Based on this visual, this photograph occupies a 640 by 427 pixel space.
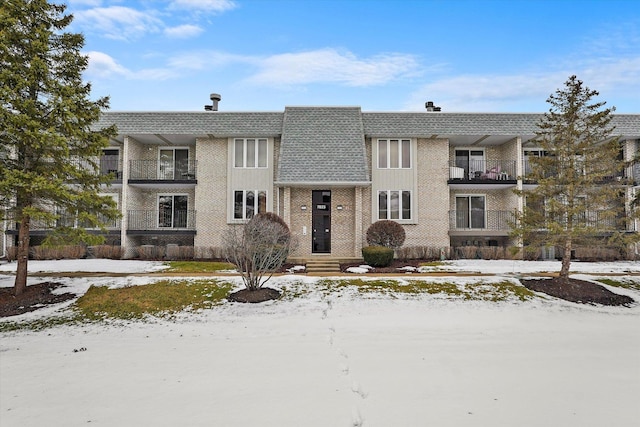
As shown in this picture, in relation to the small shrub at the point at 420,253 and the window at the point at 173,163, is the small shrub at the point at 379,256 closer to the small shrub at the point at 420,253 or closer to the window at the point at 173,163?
the small shrub at the point at 420,253

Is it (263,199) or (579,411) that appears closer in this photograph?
(579,411)

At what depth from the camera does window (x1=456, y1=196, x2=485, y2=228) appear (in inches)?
804

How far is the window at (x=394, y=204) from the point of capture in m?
19.4

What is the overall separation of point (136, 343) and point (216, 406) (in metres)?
3.55

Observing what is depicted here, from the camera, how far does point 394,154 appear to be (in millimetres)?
19672

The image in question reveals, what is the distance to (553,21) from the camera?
15609mm

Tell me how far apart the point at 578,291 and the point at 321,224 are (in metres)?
11.5

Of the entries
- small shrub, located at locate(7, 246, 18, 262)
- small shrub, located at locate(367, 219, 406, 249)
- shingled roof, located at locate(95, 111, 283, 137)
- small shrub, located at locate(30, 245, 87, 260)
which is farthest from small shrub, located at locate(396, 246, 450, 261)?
small shrub, located at locate(7, 246, 18, 262)

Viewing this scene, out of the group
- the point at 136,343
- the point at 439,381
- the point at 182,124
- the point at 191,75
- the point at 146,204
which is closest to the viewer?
the point at 439,381

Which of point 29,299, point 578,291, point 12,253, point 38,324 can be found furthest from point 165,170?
point 578,291

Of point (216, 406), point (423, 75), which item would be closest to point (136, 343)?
point (216, 406)

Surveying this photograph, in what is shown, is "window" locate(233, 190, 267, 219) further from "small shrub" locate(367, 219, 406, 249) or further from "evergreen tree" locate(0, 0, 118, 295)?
"evergreen tree" locate(0, 0, 118, 295)

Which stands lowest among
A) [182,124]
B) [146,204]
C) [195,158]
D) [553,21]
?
[146,204]

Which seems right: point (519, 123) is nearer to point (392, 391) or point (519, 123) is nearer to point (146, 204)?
point (392, 391)
